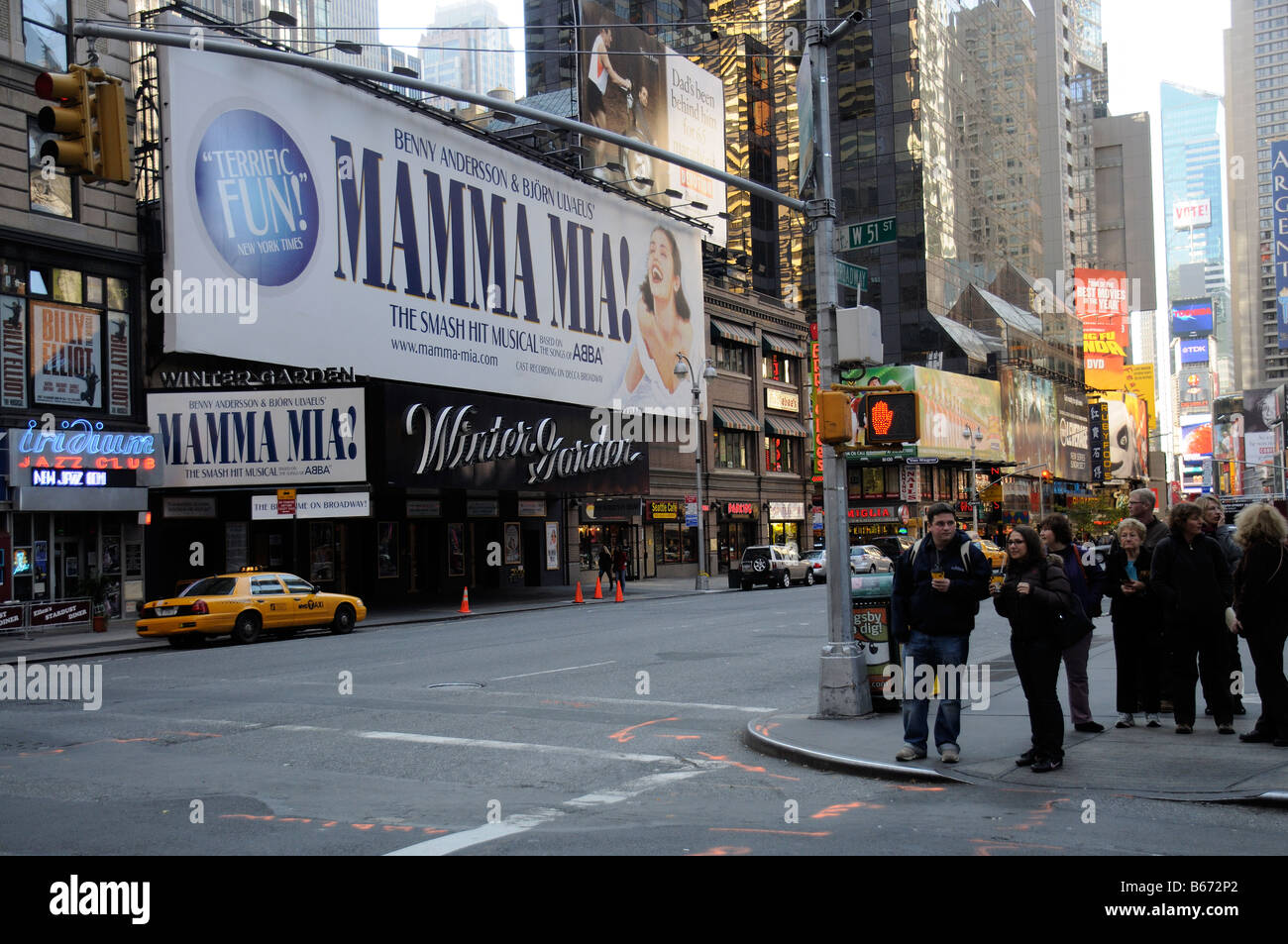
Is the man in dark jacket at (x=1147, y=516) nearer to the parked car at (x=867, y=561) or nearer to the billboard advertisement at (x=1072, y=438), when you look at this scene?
the parked car at (x=867, y=561)

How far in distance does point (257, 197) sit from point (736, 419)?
31.3 m

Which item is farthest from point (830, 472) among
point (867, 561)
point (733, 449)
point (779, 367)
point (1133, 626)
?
point (779, 367)

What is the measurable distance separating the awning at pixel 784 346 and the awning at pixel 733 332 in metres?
1.42

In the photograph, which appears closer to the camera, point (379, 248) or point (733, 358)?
point (379, 248)

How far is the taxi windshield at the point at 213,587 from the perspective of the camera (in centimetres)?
2422

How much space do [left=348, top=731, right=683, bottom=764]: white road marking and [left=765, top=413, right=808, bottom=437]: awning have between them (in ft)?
172

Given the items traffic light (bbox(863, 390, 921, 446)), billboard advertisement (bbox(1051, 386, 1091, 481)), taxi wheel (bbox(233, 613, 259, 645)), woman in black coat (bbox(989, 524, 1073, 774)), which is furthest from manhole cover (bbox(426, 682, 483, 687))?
billboard advertisement (bbox(1051, 386, 1091, 481))

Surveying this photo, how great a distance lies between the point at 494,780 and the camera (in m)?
9.22

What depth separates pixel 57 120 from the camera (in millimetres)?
10516

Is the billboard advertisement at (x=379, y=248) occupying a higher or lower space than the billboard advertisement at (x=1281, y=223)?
lower

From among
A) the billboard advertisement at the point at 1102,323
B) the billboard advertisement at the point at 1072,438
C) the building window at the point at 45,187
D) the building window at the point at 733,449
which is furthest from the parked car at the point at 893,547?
the billboard advertisement at the point at 1102,323

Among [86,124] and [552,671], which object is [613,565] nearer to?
[552,671]

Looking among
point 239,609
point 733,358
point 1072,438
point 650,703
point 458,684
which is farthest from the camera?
point 1072,438

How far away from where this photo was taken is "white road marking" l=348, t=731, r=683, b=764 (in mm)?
10117
